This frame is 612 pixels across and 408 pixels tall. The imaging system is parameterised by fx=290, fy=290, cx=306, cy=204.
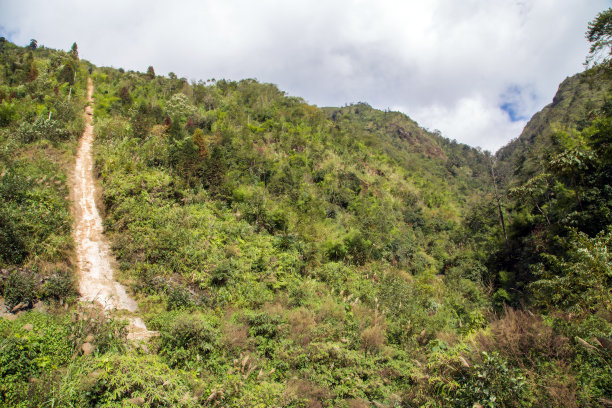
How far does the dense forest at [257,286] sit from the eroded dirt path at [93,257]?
0.32 metres

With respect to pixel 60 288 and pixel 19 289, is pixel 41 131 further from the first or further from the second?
pixel 19 289

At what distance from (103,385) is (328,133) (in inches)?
1302

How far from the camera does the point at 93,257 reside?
350 inches

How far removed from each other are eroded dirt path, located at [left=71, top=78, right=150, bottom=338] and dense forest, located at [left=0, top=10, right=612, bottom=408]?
0.32 m

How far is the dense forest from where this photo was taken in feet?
14.8

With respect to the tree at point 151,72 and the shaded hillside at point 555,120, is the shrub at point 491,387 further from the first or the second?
the tree at point 151,72

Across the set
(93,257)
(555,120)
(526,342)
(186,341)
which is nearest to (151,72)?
(93,257)

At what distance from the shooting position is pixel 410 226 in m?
30.5

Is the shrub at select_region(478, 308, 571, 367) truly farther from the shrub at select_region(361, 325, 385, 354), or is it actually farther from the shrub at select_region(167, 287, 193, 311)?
the shrub at select_region(167, 287, 193, 311)

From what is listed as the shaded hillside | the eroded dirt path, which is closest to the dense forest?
the eroded dirt path

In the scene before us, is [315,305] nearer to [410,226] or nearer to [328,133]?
[410,226]

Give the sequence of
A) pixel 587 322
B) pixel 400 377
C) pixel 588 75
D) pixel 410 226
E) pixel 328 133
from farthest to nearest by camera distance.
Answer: pixel 328 133 < pixel 410 226 < pixel 588 75 < pixel 400 377 < pixel 587 322

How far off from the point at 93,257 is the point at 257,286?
16.9 ft

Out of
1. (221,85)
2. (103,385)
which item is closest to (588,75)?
(103,385)
